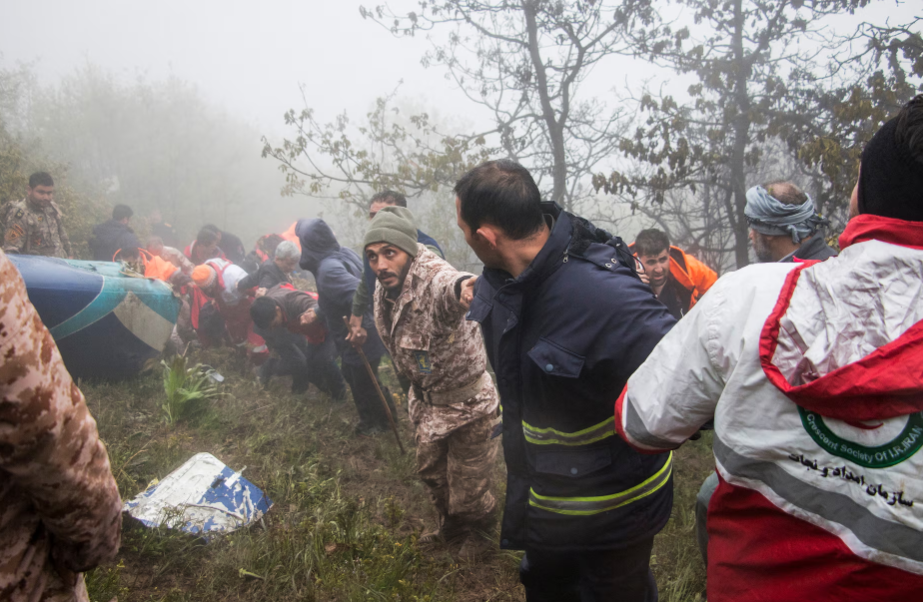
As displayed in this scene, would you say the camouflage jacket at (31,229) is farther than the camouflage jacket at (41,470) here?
Yes

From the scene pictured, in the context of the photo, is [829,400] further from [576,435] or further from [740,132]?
[740,132]

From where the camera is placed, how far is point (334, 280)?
5305 millimetres

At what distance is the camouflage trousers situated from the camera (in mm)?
3256

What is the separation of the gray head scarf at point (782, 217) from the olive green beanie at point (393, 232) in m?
2.02

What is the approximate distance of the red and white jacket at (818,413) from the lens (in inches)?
35.9

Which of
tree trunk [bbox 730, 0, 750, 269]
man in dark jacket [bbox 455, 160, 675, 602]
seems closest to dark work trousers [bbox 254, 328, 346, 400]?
man in dark jacket [bbox 455, 160, 675, 602]

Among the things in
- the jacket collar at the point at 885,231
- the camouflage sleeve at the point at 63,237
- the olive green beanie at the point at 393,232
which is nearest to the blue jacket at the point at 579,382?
the jacket collar at the point at 885,231

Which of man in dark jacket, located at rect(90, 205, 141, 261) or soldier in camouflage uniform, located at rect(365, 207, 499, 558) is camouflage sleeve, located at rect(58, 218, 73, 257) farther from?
soldier in camouflage uniform, located at rect(365, 207, 499, 558)

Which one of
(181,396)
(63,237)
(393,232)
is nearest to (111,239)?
(63,237)

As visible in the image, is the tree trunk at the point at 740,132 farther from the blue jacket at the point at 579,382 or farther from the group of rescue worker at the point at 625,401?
the blue jacket at the point at 579,382

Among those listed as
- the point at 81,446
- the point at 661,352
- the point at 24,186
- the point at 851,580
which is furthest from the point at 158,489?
the point at 24,186

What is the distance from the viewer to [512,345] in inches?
77.7

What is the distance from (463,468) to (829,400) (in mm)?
2553

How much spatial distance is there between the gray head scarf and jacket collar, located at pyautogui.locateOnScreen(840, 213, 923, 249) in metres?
2.25
